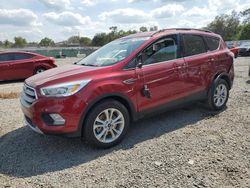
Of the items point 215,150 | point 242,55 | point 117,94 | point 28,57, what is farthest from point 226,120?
point 242,55

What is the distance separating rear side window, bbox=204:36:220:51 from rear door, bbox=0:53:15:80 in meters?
8.90

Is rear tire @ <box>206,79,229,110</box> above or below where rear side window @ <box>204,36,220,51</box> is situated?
below

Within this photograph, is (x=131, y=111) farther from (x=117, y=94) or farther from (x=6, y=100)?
(x=6, y=100)

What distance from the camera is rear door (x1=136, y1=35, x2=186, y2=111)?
4.30 meters

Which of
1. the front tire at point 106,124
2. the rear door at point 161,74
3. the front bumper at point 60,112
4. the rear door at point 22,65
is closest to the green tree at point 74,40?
the rear door at point 22,65

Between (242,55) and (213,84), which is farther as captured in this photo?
(242,55)

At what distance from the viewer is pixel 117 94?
13.1 feet

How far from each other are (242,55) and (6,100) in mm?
21025

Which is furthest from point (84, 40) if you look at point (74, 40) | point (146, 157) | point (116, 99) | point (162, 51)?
point (146, 157)

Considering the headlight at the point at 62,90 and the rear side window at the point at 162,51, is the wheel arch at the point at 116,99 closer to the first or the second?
the headlight at the point at 62,90

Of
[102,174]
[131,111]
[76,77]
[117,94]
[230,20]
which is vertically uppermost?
[230,20]

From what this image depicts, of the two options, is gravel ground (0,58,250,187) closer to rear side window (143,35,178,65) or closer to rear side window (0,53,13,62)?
rear side window (143,35,178,65)

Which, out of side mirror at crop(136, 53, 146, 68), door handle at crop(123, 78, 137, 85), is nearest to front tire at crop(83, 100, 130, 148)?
door handle at crop(123, 78, 137, 85)

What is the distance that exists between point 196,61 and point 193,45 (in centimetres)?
37
